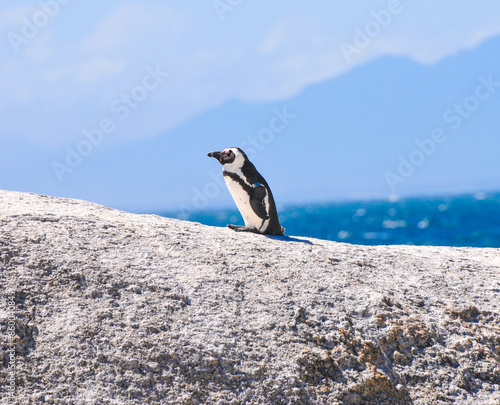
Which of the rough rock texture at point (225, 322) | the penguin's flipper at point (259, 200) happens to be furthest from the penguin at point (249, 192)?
the rough rock texture at point (225, 322)

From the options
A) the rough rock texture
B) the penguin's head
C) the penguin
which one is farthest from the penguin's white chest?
the rough rock texture

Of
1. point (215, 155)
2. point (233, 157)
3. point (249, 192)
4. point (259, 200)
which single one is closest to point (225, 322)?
point (259, 200)

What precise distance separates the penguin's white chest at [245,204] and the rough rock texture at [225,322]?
1193 millimetres

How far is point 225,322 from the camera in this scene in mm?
3596

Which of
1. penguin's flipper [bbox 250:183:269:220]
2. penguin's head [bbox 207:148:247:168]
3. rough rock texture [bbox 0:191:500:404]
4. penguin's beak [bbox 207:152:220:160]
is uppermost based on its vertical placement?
penguin's beak [bbox 207:152:220:160]


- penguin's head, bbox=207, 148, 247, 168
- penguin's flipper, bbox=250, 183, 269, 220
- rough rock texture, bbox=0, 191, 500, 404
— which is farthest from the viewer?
penguin's head, bbox=207, 148, 247, 168

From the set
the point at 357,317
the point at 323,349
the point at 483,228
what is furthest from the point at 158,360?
the point at 483,228

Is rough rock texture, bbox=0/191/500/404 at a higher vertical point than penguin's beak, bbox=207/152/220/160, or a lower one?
lower

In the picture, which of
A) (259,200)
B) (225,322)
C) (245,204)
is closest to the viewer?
(225,322)

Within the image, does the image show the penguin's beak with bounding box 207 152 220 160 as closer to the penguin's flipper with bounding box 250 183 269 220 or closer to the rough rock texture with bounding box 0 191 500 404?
the penguin's flipper with bounding box 250 183 269 220

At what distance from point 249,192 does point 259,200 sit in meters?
0.18

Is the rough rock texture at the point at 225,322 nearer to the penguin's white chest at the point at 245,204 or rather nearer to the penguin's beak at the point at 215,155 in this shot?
the penguin's white chest at the point at 245,204

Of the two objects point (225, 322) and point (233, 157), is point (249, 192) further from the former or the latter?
point (225, 322)

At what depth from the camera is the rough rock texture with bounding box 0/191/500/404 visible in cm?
332
